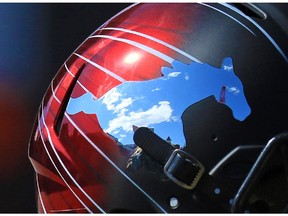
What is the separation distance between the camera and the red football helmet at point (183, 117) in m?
0.90

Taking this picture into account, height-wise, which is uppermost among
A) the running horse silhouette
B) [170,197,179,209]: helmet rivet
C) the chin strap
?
the running horse silhouette

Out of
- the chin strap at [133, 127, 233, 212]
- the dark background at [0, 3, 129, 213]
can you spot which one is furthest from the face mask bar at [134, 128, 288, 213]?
the dark background at [0, 3, 129, 213]

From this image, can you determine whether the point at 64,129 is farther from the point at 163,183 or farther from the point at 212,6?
the point at 212,6

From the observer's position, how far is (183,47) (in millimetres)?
944

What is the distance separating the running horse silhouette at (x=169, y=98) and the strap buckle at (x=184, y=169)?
2 cm

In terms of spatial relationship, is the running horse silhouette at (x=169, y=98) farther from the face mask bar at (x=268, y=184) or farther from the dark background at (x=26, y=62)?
the dark background at (x=26, y=62)

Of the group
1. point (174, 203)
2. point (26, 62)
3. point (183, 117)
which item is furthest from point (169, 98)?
point (26, 62)

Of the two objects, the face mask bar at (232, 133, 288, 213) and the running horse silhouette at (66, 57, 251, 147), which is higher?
the running horse silhouette at (66, 57, 251, 147)

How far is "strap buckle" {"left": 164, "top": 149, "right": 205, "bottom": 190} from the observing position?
2.95ft

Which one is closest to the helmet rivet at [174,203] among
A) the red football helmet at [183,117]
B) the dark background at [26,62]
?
the red football helmet at [183,117]

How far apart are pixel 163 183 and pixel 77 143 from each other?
0.56ft

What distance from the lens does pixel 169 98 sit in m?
0.93

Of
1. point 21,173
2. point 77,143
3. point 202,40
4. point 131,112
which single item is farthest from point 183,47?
point 21,173

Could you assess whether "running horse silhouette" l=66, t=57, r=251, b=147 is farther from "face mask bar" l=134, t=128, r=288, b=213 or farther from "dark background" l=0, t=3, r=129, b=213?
"dark background" l=0, t=3, r=129, b=213
